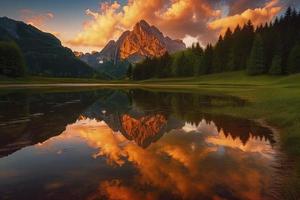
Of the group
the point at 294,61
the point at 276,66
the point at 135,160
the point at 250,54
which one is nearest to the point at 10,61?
the point at 250,54

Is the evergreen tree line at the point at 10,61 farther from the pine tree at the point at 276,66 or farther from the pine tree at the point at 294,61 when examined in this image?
the pine tree at the point at 294,61

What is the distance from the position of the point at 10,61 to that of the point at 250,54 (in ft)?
284

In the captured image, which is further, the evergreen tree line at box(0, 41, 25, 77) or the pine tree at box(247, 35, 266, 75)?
the evergreen tree line at box(0, 41, 25, 77)

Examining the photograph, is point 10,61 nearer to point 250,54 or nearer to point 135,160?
point 250,54

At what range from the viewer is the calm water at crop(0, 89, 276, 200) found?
9305 mm

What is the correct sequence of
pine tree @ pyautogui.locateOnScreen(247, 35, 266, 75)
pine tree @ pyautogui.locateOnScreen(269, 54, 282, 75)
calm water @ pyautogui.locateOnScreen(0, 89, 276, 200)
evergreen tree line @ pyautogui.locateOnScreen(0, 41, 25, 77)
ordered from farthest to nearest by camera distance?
1. evergreen tree line @ pyautogui.locateOnScreen(0, 41, 25, 77)
2. pine tree @ pyautogui.locateOnScreen(247, 35, 266, 75)
3. pine tree @ pyautogui.locateOnScreen(269, 54, 282, 75)
4. calm water @ pyautogui.locateOnScreen(0, 89, 276, 200)

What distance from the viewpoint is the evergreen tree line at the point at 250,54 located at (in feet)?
280

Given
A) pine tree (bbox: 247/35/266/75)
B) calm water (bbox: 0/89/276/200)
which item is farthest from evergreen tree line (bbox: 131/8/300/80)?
calm water (bbox: 0/89/276/200)

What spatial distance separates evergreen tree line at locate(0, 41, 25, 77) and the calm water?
9218cm

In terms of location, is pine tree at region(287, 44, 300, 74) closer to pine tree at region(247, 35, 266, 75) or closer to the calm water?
pine tree at region(247, 35, 266, 75)

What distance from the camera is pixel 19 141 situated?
1622cm

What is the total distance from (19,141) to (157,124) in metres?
10.1

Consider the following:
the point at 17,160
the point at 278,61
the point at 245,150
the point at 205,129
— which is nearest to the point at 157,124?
the point at 205,129

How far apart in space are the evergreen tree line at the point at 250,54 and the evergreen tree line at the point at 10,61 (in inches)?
2585
